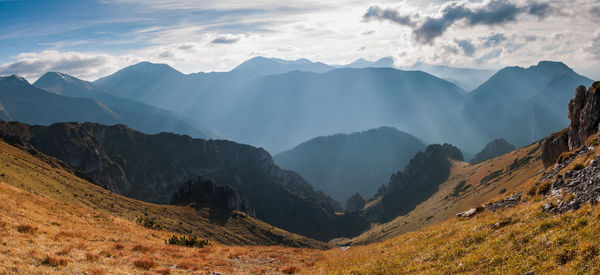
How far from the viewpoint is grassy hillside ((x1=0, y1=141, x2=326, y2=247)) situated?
84.2 metres

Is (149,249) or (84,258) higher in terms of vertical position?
(84,258)

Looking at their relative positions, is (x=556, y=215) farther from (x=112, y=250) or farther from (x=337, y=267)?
(x=112, y=250)

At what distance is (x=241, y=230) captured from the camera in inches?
6836

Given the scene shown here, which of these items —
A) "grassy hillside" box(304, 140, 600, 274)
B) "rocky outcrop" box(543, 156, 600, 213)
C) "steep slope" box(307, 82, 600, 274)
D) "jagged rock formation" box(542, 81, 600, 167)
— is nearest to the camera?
"grassy hillside" box(304, 140, 600, 274)

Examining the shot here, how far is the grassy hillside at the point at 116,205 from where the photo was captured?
8425cm

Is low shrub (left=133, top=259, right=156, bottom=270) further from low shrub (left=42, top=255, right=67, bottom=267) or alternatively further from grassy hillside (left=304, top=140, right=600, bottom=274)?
grassy hillside (left=304, top=140, right=600, bottom=274)

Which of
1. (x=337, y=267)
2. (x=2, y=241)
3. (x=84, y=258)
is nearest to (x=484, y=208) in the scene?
(x=337, y=267)

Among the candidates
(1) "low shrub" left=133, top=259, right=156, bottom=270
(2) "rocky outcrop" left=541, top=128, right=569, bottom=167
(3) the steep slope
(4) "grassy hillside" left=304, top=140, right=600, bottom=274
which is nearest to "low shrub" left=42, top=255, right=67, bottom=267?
(1) "low shrub" left=133, top=259, right=156, bottom=270

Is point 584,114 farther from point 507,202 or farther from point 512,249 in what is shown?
point 512,249

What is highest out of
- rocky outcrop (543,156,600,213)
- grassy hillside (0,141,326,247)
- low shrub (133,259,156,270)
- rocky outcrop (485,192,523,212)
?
rocky outcrop (543,156,600,213)

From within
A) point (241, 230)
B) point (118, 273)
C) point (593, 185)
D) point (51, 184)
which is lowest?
point (241, 230)

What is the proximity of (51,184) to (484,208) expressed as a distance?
4321 inches

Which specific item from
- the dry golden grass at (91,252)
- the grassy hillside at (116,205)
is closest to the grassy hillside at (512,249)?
the dry golden grass at (91,252)

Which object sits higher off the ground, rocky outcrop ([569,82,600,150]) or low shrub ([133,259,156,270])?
rocky outcrop ([569,82,600,150])
